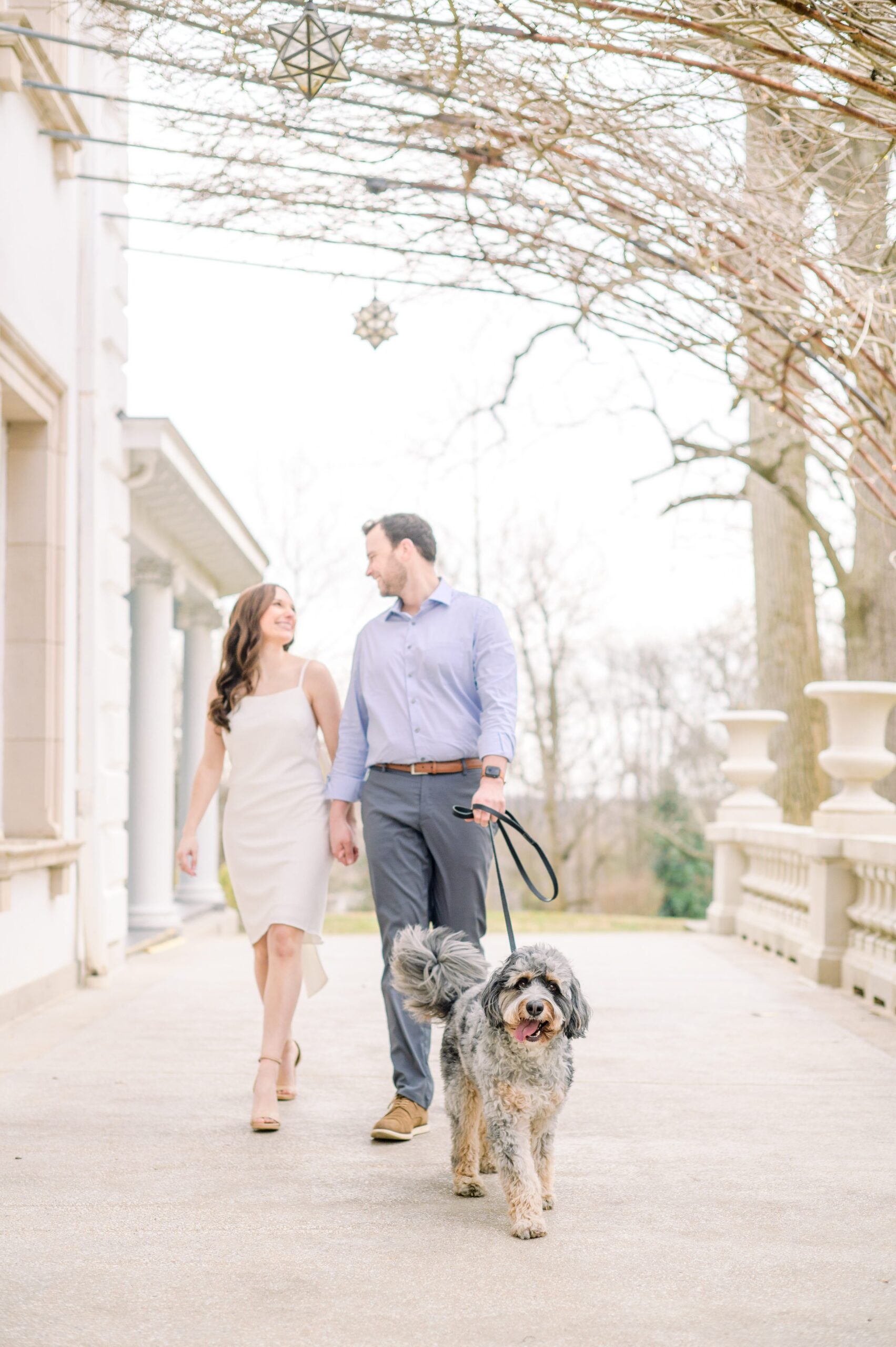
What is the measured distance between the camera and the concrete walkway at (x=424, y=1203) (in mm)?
2783

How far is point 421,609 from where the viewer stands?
4.55 meters

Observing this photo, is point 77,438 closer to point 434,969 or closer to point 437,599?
point 437,599

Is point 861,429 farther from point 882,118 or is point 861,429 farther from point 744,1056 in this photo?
point 744,1056

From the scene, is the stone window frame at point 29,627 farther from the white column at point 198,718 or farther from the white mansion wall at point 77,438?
the white column at point 198,718

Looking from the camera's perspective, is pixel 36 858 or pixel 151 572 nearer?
pixel 36 858

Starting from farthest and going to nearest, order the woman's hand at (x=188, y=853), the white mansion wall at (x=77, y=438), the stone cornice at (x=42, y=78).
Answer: the white mansion wall at (x=77, y=438), the stone cornice at (x=42, y=78), the woman's hand at (x=188, y=853)

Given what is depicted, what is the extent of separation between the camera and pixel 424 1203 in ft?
12.0

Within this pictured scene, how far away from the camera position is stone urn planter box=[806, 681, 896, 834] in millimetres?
7789

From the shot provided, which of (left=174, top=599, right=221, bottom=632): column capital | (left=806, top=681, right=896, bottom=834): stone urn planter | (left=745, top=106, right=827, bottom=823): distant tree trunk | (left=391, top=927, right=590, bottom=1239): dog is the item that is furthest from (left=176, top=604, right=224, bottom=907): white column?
(left=391, top=927, right=590, bottom=1239): dog

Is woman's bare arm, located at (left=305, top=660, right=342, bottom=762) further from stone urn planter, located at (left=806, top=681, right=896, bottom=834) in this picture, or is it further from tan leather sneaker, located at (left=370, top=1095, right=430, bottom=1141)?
stone urn planter, located at (left=806, top=681, right=896, bottom=834)

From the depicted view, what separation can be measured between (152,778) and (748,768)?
474 cm

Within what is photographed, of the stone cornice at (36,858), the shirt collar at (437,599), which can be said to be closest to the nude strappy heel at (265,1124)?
the shirt collar at (437,599)

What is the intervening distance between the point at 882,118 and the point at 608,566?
24.9 m

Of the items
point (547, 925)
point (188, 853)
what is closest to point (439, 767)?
point (188, 853)
